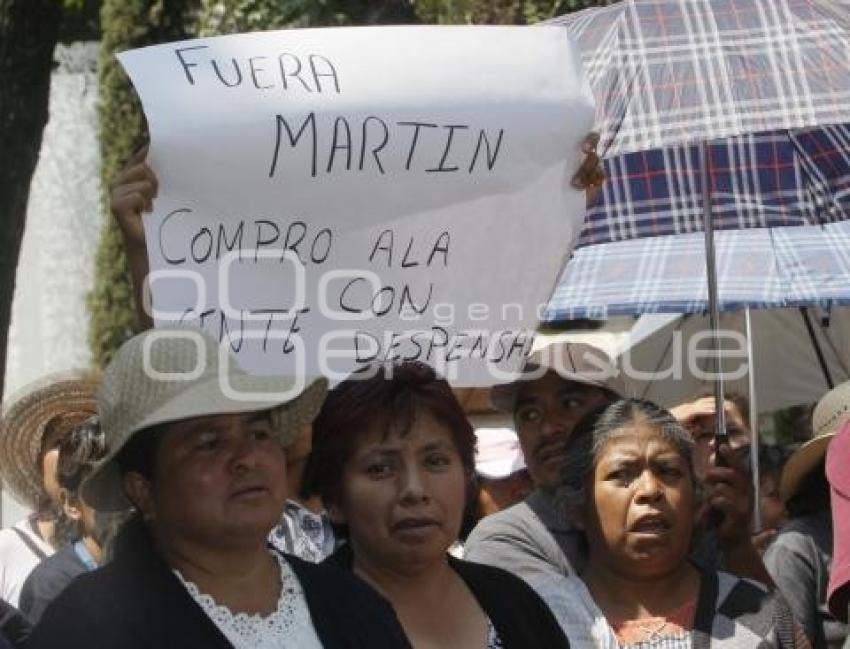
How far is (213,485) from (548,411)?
1916mm

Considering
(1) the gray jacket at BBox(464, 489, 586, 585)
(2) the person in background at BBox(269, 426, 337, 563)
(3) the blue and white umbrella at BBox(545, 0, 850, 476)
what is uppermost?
(3) the blue and white umbrella at BBox(545, 0, 850, 476)

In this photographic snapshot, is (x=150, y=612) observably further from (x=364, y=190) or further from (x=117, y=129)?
(x=117, y=129)

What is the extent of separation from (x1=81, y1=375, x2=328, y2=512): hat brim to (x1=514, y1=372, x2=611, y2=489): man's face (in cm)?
150

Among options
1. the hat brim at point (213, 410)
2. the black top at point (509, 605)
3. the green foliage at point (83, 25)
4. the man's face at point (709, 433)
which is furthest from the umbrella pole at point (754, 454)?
the green foliage at point (83, 25)

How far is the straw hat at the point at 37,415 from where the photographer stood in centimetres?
596

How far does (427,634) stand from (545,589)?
54cm

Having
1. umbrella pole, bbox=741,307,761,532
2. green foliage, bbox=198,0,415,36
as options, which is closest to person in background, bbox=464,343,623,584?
umbrella pole, bbox=741,307,761,532

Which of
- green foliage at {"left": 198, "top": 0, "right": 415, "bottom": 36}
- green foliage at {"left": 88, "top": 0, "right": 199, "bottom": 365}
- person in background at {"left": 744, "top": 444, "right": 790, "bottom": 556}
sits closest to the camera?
person in background at {"left": 744, "top": 444, "right": 790, "bottom": 556}

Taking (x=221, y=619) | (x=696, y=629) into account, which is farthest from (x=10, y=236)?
(x=221, y=619)

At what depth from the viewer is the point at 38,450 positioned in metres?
6.01

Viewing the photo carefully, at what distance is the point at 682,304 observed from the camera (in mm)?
7203

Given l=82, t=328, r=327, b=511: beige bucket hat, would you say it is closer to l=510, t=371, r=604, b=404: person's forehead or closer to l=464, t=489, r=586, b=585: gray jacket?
l=464, t=489, r=586, b=585: gray jacket

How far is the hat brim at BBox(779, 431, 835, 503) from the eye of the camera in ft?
17.5

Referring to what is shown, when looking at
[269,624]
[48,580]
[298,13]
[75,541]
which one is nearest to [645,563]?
[269,624]
